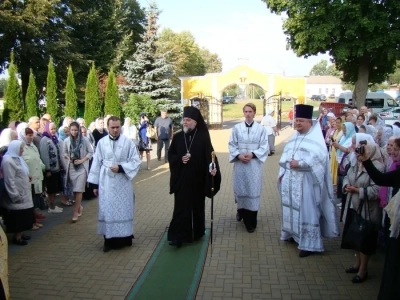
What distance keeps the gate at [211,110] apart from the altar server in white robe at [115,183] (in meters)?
23.4

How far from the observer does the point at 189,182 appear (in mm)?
5988

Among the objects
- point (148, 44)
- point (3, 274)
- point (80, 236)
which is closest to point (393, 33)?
point (148, 44)

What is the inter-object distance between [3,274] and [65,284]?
70.6 inches

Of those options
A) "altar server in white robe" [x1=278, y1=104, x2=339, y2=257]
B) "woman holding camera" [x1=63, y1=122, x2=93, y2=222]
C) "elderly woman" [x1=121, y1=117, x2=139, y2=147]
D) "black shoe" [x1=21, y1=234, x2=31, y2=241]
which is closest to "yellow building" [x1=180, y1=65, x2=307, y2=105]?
"elderly woman" [x1=121, y1=117, x2=139, y2=147]

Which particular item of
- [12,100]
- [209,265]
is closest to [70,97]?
[12,100]

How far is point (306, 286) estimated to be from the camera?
15.7ft

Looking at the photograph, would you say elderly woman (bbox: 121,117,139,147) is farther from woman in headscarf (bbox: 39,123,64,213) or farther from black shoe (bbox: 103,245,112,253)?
black shoe (bbox: 103,245,112,253)

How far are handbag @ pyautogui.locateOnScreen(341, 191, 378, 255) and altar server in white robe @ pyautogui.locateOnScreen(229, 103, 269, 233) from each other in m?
1.98

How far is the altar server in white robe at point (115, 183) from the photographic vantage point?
5.86 m

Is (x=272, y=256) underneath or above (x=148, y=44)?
underneath

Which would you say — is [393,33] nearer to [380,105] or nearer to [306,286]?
[380,105]

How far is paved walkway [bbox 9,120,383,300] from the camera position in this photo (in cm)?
469

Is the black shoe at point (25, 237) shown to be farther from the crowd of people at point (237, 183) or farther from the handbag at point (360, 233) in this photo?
the handbag at point (360, 233)

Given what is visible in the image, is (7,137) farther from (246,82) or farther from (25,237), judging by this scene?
(246,82)
